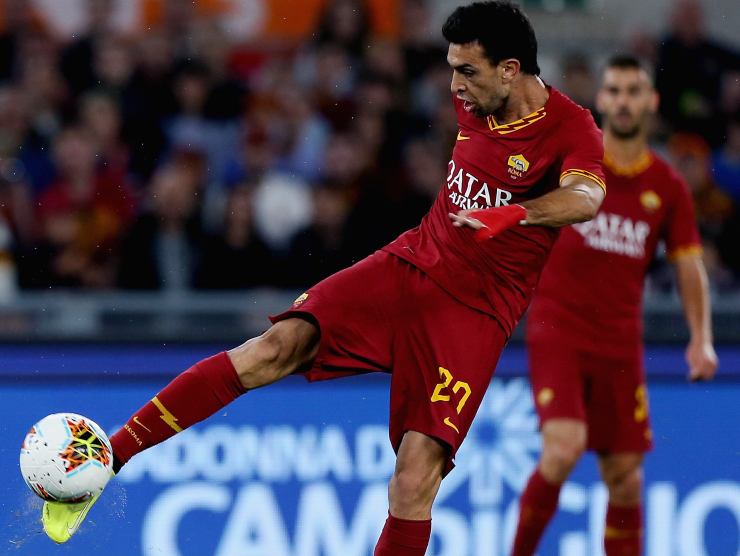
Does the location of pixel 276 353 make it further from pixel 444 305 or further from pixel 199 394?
pixel 444 305

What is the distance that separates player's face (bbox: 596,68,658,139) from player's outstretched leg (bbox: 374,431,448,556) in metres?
2.40

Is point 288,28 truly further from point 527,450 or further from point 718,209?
point 527,450

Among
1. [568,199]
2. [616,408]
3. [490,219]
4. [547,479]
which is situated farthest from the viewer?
[616,408]

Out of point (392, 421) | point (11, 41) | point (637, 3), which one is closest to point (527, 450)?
point (392, 421)

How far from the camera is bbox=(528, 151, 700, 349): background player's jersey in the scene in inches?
263

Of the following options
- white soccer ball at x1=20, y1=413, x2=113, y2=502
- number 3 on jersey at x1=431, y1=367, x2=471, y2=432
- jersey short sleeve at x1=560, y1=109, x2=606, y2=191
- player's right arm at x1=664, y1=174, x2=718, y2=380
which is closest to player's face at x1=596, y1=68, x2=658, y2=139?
player's right arm at x1=664, y1=174, x2=718, y2=380

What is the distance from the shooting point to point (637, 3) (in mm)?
11297

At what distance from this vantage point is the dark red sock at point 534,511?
6340 millimetres

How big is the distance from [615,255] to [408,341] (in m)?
1.83

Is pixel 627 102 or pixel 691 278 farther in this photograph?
pixel 627 102

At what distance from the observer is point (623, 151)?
6879mm

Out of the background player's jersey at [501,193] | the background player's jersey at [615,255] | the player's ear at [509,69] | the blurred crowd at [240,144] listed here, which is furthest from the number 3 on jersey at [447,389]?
the blurred crowd at [240,144]

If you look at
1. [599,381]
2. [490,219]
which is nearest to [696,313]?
[599,381]

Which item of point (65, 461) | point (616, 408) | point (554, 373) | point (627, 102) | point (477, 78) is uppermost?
point (477, 78)
